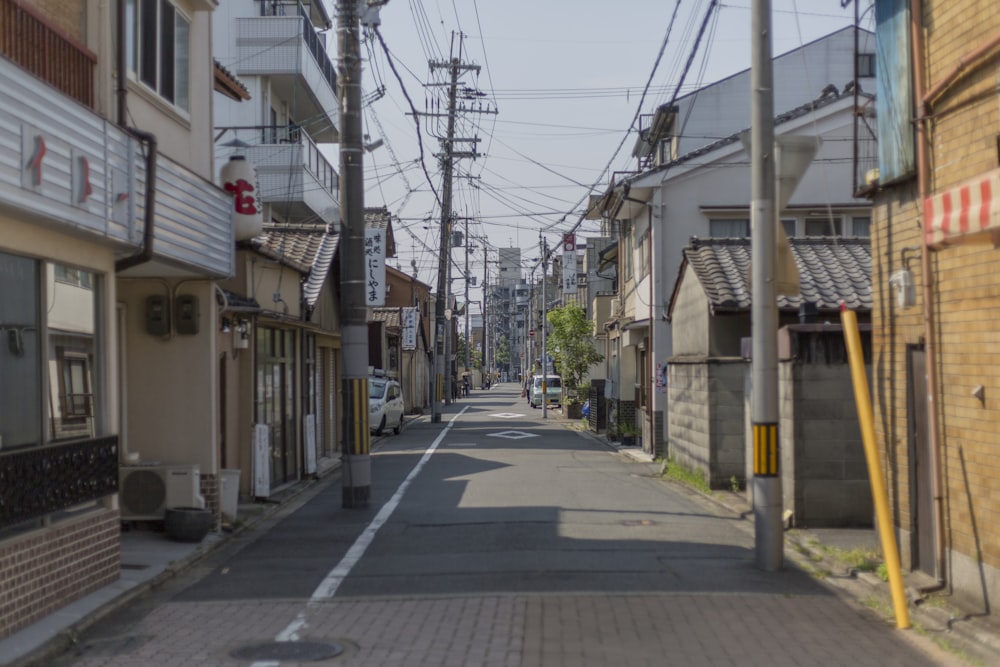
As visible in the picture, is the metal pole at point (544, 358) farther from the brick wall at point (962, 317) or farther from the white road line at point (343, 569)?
the brick wall at point (962, 317)

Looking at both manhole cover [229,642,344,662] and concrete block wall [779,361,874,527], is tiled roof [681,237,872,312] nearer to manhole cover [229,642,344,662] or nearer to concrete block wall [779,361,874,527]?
concrete block wall [779,361,874,527]

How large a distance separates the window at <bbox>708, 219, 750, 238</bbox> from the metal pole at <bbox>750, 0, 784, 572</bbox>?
15.6 m

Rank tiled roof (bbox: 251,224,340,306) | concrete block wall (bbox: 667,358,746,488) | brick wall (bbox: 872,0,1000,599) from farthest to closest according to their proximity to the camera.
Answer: tiled roof (bbox: 251,224,340,306) → concrete block wall (bbox: 667,358,746,488) → brick wall (bbox: 872,0,1000,599)

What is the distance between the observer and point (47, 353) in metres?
8.63

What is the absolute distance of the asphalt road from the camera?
24.0ft

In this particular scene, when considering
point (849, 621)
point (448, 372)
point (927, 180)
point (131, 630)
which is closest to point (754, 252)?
point (927, 180)

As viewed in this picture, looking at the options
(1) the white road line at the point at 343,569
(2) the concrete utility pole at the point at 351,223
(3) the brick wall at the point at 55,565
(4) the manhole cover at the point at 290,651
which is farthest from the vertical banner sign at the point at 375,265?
(4) the manhole cover at the point at 290,651

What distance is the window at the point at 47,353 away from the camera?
26.5 feet

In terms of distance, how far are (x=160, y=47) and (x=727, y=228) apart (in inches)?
672

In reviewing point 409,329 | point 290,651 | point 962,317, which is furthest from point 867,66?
point 409,329

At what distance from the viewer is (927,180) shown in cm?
911

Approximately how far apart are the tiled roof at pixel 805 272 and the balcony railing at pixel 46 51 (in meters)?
11.2

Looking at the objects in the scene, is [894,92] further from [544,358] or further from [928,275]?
[544,358]

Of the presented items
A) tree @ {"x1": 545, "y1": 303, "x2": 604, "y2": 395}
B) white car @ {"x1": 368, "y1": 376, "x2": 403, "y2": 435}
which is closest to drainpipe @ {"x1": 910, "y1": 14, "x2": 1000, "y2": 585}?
white car @ {"x1": 368, "y1": 376, "x2": 403, "y2": 435}
